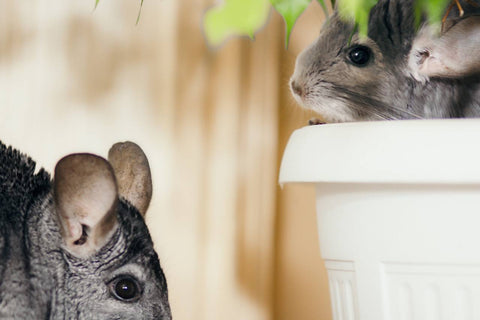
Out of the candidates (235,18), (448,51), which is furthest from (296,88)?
(235,18)

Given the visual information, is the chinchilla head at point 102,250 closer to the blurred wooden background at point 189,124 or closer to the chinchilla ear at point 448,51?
the blurred wooden background at point 189,124

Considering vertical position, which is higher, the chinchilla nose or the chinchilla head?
the chinchilla nose

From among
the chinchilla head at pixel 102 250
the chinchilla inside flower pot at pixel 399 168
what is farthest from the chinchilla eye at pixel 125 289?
the chinchilla inside flower pot at pixel 399 168

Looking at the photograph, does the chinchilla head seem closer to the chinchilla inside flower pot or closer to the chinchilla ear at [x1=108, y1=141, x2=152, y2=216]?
the chinchilla ear at [x1=108, y1=141, x2=152, y2=216]

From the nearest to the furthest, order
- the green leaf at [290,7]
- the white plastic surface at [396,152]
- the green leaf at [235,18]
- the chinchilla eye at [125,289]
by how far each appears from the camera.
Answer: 1. the green leaf at [235,18]
2. the green leaf at [290,7]
3. the white plastic surface at [396,152]
4. the chinchilla eye at [125,289]

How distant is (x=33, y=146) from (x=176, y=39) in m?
0.48

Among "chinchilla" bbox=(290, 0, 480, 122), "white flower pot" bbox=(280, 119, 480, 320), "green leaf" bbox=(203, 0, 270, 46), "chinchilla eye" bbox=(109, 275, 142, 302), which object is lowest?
"chinchilla eye" bbox=(109, 275, 142, 302)

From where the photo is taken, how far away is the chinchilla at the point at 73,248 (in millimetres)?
944

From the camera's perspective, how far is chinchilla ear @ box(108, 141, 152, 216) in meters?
1.19

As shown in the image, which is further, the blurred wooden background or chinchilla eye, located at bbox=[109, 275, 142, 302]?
the blurred wooden background

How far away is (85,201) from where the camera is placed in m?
0.98

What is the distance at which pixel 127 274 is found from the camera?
1.04 m

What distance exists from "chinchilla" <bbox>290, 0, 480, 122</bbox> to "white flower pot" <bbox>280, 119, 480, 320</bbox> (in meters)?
0.18

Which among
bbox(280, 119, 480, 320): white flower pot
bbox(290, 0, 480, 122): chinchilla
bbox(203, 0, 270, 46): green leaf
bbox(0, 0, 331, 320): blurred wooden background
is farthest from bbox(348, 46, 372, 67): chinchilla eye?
bbox(203, 0, 270, 46): green leaf
